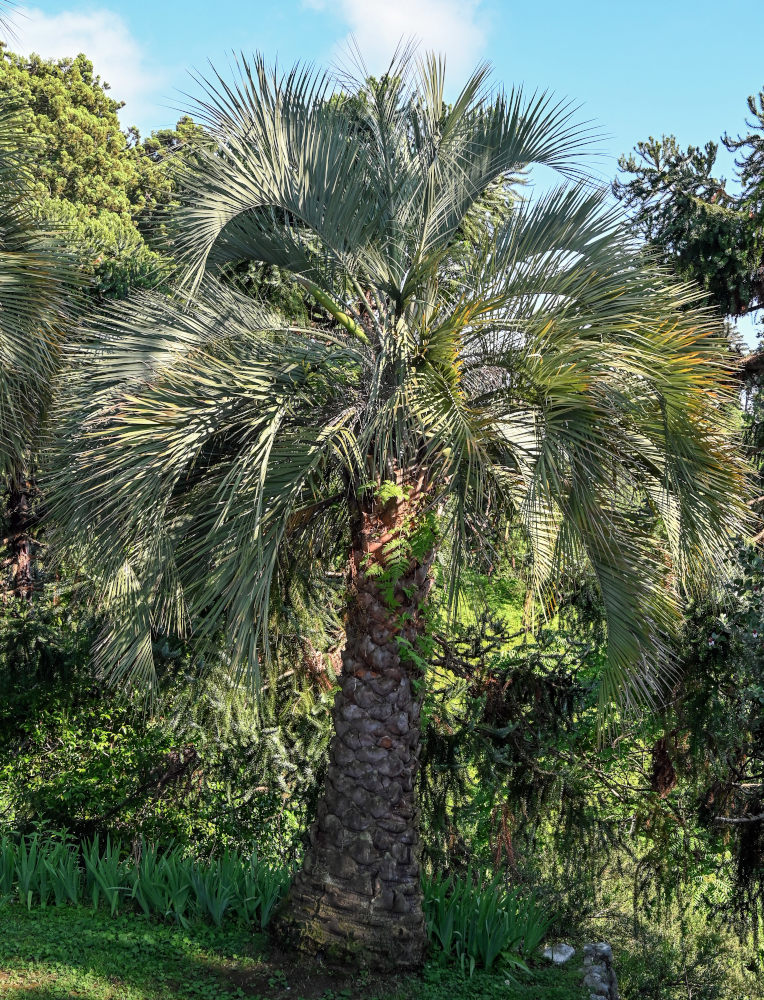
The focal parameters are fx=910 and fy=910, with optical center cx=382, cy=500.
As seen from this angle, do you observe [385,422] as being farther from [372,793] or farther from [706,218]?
[706,218]

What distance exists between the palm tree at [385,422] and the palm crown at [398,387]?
22 millimetres

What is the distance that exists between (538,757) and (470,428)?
15.7 ft

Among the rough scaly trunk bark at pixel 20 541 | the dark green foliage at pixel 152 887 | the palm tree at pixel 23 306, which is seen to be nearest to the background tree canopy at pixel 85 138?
the rough scaly trunk bark at pixel 20 541

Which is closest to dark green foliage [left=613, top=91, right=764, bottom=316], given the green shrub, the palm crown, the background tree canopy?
the palm crown

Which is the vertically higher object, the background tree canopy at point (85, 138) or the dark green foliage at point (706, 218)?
the background tree canopy at point (85, 138)

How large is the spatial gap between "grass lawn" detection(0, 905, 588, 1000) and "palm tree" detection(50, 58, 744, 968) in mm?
229

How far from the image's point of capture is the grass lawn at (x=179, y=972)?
5172mm

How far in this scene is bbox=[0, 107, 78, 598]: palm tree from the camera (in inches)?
265

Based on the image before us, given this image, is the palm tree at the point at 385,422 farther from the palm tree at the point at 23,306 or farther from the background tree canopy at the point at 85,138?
the background tree canopy at the point at 85,138

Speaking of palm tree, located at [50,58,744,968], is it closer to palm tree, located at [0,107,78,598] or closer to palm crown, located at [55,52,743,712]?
palm crown, located at [55,52,743,712]

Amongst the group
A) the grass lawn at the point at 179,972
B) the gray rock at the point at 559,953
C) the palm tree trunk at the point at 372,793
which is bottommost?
the grass lawn at the point at 179,972

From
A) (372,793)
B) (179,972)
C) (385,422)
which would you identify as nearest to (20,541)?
(179,972)

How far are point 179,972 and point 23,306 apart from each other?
4730 mm

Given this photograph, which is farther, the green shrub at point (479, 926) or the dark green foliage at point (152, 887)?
the dark green foliage at point (152, 887)
